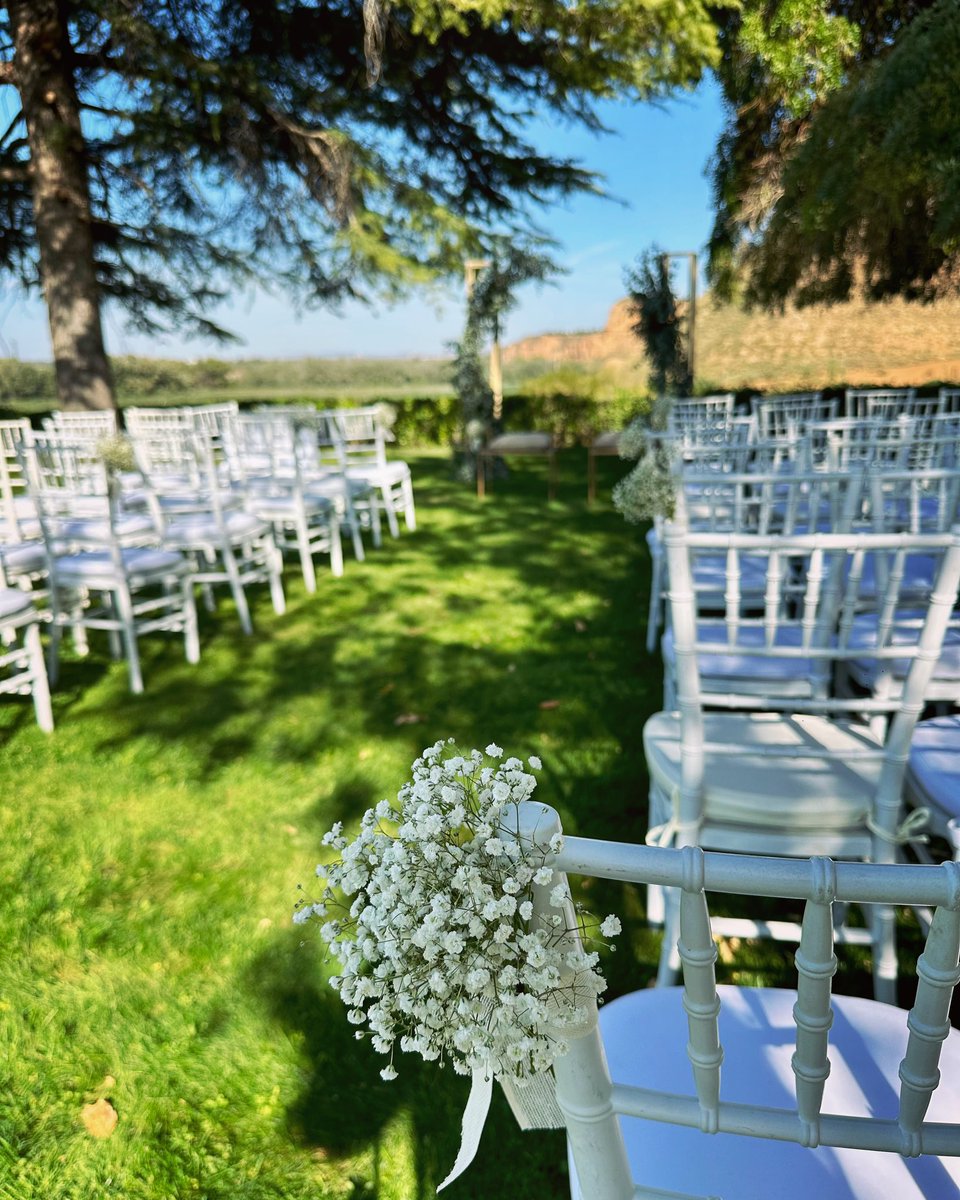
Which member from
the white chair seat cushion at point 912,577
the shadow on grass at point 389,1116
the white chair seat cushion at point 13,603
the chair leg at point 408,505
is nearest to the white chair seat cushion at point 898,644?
the white chair seat cushion at point 912,577

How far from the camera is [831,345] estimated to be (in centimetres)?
2506

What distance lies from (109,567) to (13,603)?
0.67m

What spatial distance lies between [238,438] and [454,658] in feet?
9.02

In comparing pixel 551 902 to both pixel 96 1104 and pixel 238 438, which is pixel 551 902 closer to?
pixel 96 1104

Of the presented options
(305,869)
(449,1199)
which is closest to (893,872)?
(449,1199)

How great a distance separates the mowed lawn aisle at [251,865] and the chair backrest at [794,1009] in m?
1.06

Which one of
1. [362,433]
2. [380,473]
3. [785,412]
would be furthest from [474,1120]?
[362,433]

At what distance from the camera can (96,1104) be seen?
5.61 feet

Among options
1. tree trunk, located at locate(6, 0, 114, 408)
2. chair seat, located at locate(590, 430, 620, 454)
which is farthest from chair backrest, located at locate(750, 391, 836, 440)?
tree trunk, located at locate(6, 0, 114, 408)

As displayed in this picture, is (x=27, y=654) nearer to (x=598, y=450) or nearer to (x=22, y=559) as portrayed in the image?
(x=22, y=559)

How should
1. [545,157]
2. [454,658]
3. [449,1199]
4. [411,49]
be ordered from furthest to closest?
[545,157] → [411,49] → [454,658] → [449,1199]

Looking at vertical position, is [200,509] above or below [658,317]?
below

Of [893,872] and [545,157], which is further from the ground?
[545,157]

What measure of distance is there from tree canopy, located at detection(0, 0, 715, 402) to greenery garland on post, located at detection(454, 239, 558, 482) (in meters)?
1.78
